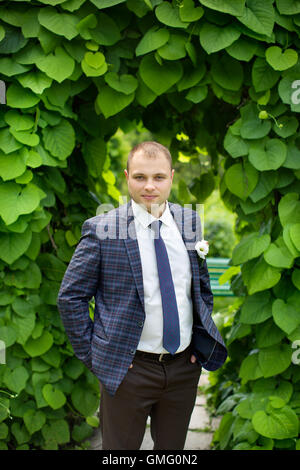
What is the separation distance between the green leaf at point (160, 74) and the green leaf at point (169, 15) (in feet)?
0.57

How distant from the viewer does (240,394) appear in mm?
2643

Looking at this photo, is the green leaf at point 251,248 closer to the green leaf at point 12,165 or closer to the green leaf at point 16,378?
the green leaf at point 12,165

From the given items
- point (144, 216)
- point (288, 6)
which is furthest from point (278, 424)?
point (288, 6)

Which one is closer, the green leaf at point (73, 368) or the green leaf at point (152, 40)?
the green leaf at point (152, 40)

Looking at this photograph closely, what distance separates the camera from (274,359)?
7.45ft

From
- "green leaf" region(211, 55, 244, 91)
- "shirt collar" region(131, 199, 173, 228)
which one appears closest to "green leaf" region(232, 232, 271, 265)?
"shirt collar" region(131, 199, 173, 228)

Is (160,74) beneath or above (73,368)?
above

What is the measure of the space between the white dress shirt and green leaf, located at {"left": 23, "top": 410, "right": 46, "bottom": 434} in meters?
1.02

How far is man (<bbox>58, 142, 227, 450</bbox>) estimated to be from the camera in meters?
1.71

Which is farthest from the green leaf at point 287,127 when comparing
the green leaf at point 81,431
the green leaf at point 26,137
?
the green leaf at point 81,431

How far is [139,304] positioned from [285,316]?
0.72 m

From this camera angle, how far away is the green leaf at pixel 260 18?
201 centimetres

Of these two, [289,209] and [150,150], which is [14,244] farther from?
[289,209]

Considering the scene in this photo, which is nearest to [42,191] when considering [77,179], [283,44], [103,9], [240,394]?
[77,179]
